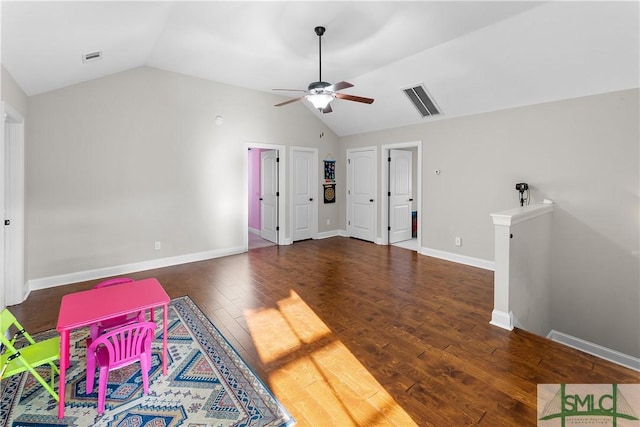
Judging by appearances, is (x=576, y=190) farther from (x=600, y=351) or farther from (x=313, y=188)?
(x=313, y=188)

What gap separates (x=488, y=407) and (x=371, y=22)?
12.2 ft

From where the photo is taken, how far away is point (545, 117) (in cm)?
434

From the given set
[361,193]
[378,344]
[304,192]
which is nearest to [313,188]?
[304,192]

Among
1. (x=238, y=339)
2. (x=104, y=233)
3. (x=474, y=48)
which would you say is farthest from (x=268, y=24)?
(x=104, y=233)

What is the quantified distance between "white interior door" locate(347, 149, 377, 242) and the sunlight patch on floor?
13.6ft

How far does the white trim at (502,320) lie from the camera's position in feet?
9.88

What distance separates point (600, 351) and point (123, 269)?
677cm

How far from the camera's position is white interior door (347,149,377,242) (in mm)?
6996

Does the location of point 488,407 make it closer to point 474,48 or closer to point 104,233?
point 474,48

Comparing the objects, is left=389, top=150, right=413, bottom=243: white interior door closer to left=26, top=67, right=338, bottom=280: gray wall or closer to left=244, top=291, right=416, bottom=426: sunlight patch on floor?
→ left=26, top=67, right=338, bottom=280: gray wall

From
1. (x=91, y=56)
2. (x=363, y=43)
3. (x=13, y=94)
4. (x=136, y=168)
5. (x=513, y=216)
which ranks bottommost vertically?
(x=513, y=216)

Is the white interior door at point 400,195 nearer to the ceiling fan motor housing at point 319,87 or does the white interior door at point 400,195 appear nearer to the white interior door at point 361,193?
the white interior door at point 361,193

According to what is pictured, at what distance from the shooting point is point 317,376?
2314 millimetres

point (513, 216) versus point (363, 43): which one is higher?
point (363, 43)
